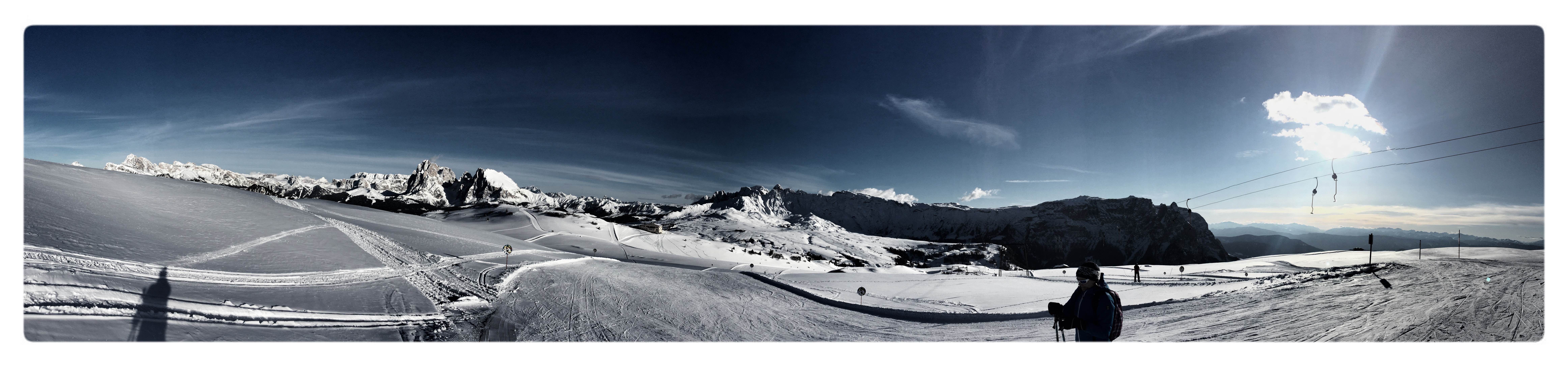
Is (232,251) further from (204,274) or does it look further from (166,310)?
(166,310)

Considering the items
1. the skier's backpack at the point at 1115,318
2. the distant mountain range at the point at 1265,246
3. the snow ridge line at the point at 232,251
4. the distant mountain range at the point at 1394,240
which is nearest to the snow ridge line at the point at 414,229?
the snow ridge line at the point at 232,251

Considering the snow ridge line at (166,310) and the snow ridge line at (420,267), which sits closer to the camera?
the snow ridge line at (166,310)

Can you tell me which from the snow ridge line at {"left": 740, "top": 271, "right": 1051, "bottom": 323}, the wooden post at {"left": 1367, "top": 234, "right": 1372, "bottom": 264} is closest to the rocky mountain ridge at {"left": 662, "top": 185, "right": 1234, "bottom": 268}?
the wooden post at {"left": 1367, "top": 234, "right": 1372, "bottom": 264}

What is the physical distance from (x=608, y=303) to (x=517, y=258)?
2856 millimetres

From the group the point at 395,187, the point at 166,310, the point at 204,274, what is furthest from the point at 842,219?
the point at 166,310

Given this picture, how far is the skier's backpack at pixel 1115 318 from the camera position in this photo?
1918 millimetres

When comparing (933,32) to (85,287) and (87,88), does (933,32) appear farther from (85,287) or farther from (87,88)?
(87,88)

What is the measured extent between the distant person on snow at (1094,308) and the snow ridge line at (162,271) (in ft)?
19.5

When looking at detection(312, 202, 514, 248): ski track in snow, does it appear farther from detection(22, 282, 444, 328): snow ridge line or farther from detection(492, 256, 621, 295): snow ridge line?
detection(22, 282, 444, 328): snow ridge line

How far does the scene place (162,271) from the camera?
339 cm

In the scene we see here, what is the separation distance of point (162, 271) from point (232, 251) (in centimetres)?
87

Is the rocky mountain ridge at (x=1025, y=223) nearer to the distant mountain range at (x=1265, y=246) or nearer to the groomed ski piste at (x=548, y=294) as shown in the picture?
the distant mountain range at (x=1265, y=246)

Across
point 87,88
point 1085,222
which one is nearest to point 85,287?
point 87,88

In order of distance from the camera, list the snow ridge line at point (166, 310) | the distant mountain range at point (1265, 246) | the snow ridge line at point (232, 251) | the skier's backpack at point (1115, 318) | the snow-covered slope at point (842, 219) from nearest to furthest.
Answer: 1. the skier's backpack at point (1115, 318)
2. the snow ridge line at point (166, 310)
3. the snow ridge line at point (232, 251)
4. the distant mountain range at point (1265, 246)
5. the snow-covered slope at point (842, 219)
